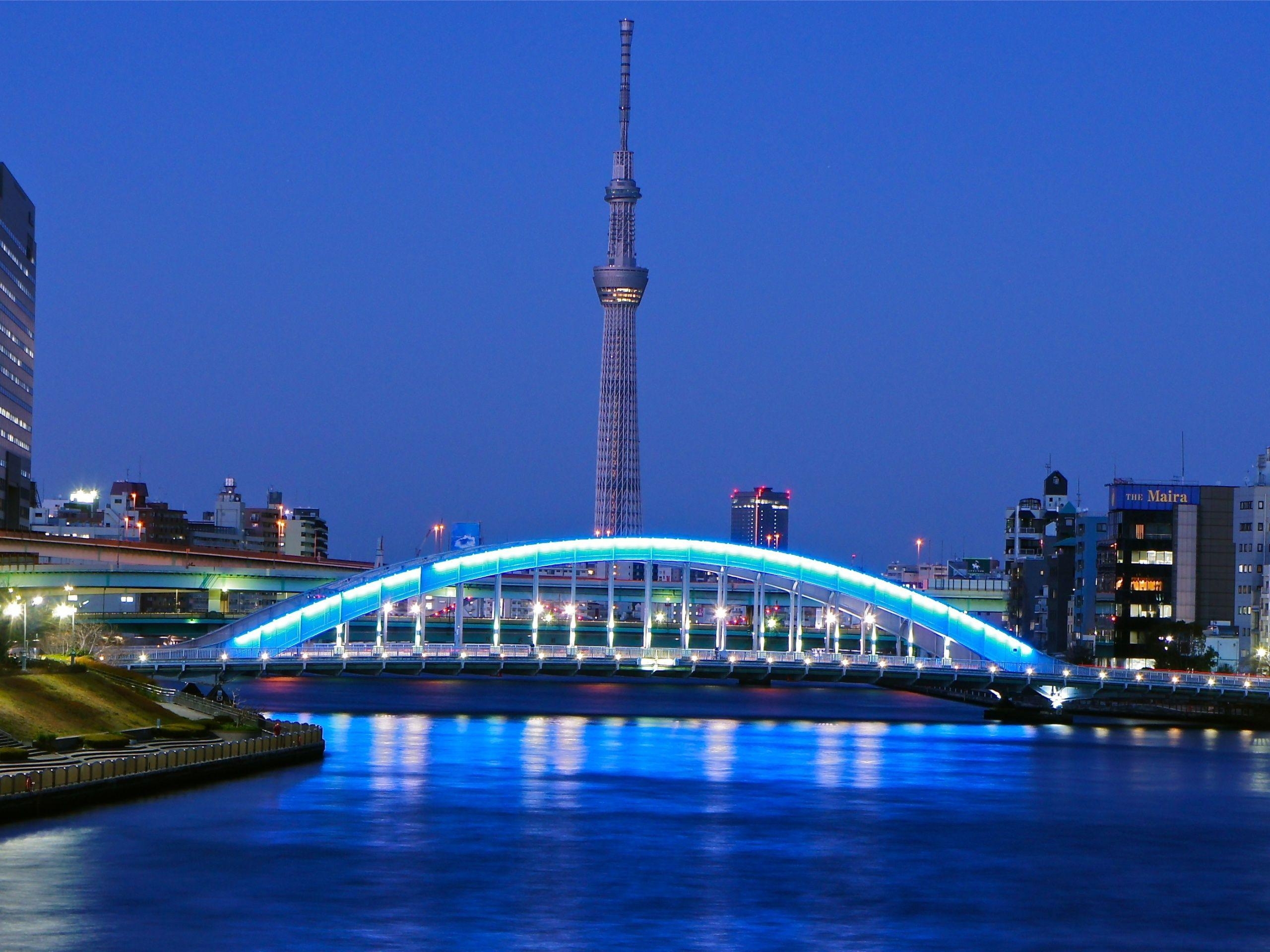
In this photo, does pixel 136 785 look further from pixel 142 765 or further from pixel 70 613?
pixel 70 613

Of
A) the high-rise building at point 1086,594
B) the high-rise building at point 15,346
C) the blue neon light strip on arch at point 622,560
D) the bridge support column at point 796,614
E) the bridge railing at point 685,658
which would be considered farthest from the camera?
the high-rise building at point 1086,594

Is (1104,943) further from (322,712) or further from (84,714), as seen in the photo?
(322,712)

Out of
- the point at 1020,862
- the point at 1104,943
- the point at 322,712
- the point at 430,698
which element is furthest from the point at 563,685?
the point at 1104,943

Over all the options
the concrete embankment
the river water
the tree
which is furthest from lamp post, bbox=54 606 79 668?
the concrete embankment

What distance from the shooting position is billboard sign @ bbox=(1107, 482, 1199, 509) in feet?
397

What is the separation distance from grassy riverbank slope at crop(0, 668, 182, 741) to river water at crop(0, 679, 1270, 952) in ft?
16.1

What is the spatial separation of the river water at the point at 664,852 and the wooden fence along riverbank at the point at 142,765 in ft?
2.37

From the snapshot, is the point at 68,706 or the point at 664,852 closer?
the point at 664,852

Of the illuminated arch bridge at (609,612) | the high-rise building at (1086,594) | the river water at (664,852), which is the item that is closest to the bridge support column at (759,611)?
the illuminated arch bridge at (609,612)

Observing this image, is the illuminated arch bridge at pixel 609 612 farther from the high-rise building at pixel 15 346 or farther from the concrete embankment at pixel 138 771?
the high-rise building at pixel 15 346

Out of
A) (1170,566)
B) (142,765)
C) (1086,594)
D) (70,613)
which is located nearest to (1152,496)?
(1170,566)

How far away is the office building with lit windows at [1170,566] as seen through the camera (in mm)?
117625

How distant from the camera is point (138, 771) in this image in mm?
47625

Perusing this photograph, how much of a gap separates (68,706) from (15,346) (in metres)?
79.5
